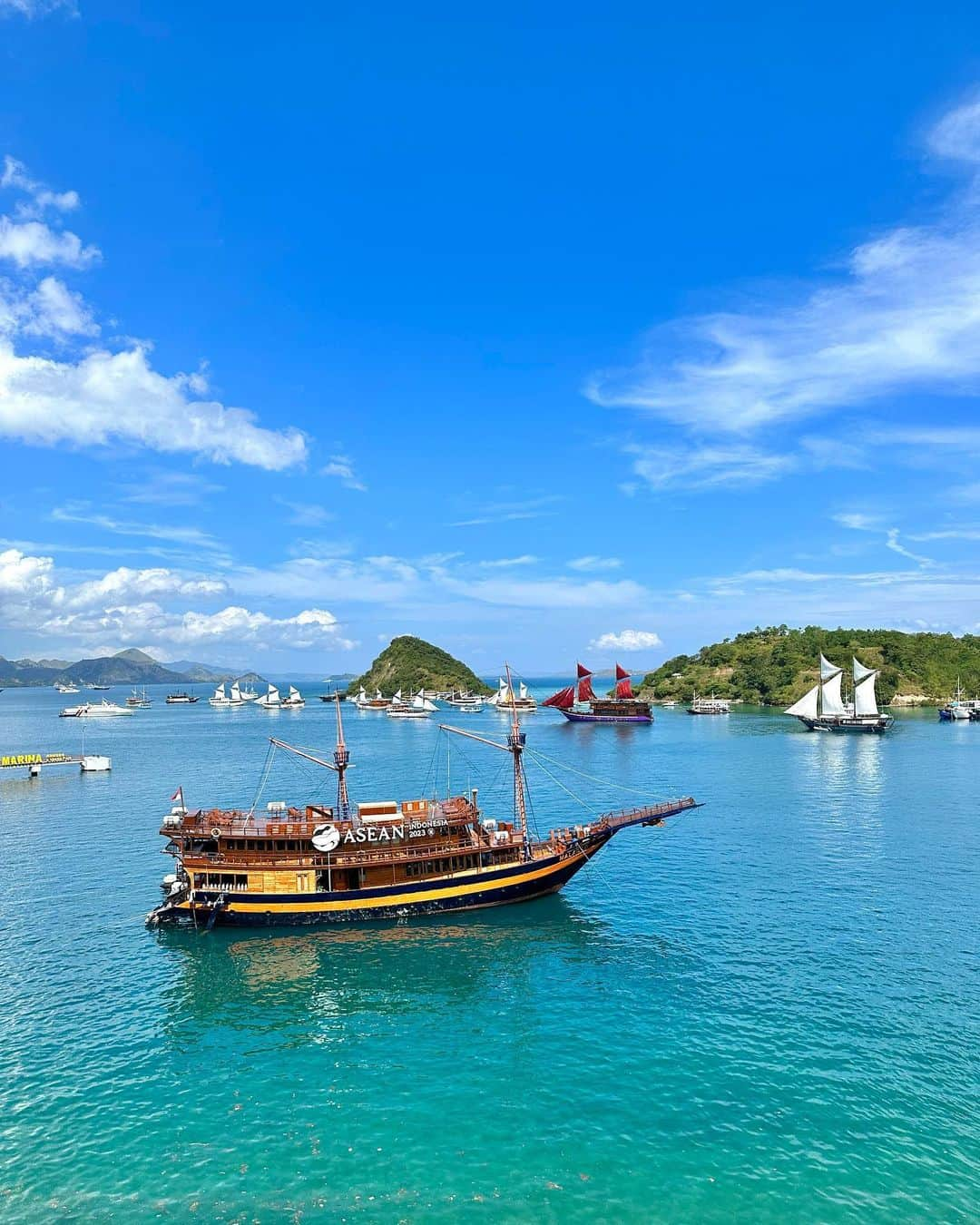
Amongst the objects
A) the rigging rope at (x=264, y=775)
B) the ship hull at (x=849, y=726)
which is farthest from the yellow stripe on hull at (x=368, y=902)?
the ship hull at (x=849, y=726)

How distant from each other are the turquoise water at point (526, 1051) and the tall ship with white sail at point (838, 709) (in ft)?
360

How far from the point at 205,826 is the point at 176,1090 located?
2379 centimetres

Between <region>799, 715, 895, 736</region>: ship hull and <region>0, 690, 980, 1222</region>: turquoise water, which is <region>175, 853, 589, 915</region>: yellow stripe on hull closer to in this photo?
<region>0, 690, 980, 1222</region>: turquoise water

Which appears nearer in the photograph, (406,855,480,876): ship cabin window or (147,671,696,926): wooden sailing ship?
(147,671,696,926): wooden sailing ship

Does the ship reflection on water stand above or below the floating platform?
below

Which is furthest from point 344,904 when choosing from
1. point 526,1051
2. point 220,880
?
point 526,1051

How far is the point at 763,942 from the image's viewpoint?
46031 millimetres

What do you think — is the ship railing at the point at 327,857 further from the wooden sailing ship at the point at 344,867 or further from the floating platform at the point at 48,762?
the floating platform at the point at 48,762

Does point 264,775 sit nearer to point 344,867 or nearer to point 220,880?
point 220,880

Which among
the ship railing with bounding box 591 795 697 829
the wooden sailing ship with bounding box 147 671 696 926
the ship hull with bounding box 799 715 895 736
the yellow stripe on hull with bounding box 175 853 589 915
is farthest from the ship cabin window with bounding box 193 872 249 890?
the ship hull with bounding box 799 715 895 736

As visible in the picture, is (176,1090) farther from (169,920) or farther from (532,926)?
(532,926)

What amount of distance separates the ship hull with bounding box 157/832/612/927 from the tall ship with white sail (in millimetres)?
140111

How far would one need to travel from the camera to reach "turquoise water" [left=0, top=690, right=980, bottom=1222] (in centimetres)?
2591

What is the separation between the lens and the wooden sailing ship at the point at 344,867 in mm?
51062
